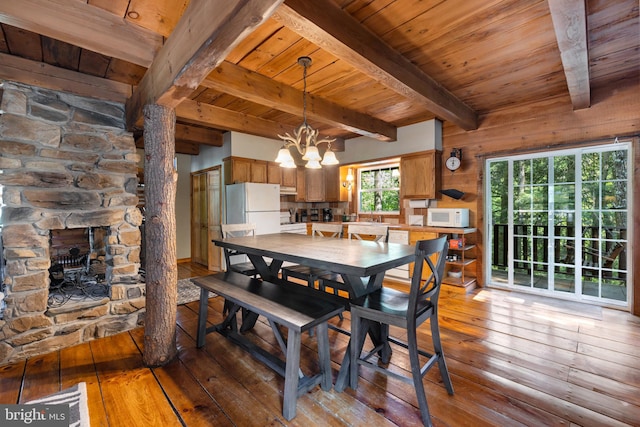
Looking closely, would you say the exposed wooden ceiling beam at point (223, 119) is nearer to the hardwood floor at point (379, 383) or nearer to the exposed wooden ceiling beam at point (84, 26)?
the exposed wooden ceiling beam at point (84, 26)

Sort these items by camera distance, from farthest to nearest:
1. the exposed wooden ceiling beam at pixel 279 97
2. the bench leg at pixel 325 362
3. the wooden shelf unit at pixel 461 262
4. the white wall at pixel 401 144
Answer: the white wall at pixel 401 144
the wooden shelf unit at pixel 461 262
the exposed wooden ceiling beam at pixel 279 97
the bench leg at pixel 325 362

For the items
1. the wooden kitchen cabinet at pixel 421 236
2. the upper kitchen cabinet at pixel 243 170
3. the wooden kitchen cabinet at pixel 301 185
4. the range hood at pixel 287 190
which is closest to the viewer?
the wooden kitchen cabinet at pixel 421 236

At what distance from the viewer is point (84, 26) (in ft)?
5.97

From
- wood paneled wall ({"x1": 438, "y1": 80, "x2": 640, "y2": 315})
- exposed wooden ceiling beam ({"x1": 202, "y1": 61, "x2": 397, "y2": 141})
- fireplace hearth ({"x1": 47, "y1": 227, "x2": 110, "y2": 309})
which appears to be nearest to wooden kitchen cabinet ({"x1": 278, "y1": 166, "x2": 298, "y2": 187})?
exposed wooden ceiling beam ({"x1": 202, "y1": 61, "x2": 397, "y2": 141})

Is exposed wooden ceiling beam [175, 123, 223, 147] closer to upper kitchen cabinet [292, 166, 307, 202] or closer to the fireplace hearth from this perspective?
upper kitchen cabinet [292, 166, 307, 202]

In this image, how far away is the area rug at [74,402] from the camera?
5.24ft

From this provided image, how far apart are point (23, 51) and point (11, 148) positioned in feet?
2.55

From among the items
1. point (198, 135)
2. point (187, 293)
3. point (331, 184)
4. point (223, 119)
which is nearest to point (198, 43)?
point (223, 119)

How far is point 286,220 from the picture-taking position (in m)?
5.59

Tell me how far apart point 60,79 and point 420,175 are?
438 cm

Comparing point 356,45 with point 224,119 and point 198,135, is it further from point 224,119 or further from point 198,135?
point 198,135

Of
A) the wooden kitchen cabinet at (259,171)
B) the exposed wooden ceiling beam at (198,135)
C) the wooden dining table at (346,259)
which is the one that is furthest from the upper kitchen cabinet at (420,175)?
the exposed wooden ceiling beam at (198,135)

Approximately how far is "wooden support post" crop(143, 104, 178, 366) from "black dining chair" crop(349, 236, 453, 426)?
144 centimetres

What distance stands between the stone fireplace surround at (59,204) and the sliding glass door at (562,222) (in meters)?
4.58
